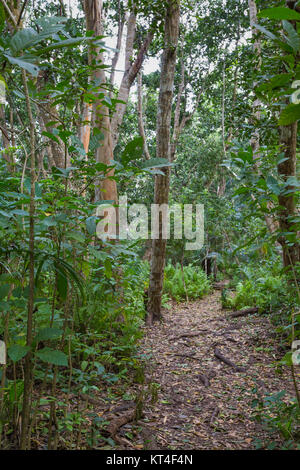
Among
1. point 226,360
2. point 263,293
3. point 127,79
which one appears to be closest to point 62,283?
point 226,360

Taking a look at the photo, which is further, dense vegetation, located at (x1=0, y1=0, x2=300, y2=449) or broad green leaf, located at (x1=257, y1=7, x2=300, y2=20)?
dense vegetation, located at (x1=0, y1=0, x2=300, y2=449)

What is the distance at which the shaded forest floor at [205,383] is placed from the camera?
2480 millimetres

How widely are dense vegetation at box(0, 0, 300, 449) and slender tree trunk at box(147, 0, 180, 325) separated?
0.10 ft

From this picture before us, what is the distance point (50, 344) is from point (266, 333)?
317 centimetres

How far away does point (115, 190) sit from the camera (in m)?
4.90

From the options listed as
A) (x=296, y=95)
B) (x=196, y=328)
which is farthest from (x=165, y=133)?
(x=296, y=95)

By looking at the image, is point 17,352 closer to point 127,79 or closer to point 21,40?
point 21,40

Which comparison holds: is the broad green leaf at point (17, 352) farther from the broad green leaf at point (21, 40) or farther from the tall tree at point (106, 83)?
the broad green leaf at point (21, 40)

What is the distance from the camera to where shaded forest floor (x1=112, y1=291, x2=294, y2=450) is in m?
2.48

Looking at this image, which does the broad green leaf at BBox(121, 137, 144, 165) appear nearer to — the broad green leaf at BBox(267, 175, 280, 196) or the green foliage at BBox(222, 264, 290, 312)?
the broad green leaf at BBox(267, 175, 280, 196)

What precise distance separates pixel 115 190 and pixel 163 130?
5.34 ft

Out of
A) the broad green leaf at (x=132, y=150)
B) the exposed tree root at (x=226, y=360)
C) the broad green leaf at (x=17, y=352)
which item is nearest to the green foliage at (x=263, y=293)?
the exposed tree root at (x=226, y=360)

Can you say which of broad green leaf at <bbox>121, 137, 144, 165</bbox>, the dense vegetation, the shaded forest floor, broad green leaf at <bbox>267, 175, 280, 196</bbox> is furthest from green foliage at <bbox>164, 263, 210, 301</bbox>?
broad green leaf at <bbox>121, 137, 144, 165</bbox>

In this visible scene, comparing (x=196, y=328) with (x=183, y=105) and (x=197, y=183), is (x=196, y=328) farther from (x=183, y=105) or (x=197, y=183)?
(x=183, y=105)
